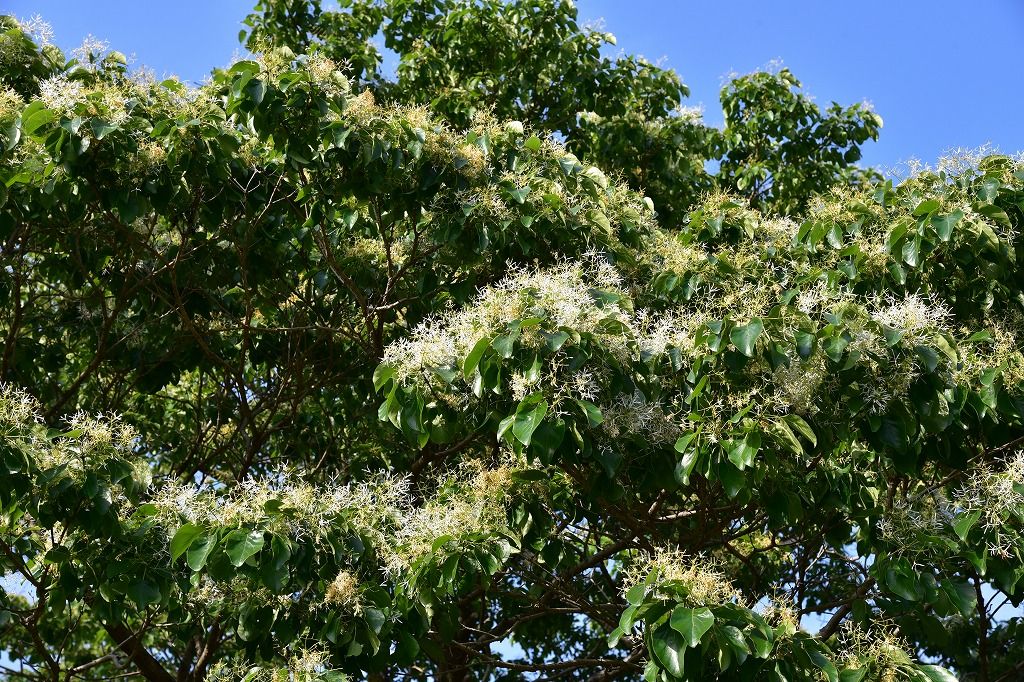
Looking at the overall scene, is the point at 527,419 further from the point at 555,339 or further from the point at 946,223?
the point at 946,223

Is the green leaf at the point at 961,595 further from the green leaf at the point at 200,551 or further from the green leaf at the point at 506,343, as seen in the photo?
the green leaf at the point at 200,551

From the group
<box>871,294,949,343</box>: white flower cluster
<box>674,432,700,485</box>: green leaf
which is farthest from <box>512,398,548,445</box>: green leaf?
<box>871,294,949,343</box>: white flower cluster

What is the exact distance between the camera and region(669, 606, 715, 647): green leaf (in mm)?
2557

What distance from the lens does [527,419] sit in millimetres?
2822

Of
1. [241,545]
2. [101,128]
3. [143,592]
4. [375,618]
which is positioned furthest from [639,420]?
[101,128]

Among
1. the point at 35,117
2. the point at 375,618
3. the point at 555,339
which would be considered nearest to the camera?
the point at 555,339

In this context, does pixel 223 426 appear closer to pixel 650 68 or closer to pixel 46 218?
pixel 46 218

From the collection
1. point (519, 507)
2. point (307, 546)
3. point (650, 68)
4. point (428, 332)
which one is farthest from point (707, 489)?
point (650, 68)

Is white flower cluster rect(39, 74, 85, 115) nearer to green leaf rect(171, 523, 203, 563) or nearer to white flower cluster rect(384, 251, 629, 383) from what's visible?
white flower cluster rect(384, 251, 629, 383)

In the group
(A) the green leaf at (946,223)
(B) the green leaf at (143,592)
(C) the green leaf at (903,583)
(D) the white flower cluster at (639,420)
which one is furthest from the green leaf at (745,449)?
(B) the green leaf at (143,592)

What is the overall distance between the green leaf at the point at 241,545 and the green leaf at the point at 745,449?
3.93ft

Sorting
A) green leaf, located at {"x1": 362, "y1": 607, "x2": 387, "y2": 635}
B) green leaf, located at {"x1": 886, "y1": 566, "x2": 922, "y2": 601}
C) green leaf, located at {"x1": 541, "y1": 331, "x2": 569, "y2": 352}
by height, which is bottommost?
green leaf, located at {"x1": 886, "y1": 566, "x2": 922, "y2": 601}

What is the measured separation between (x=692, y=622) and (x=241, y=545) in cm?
111

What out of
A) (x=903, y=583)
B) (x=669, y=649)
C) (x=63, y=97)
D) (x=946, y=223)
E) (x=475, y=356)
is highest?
(x=63, y=97)
